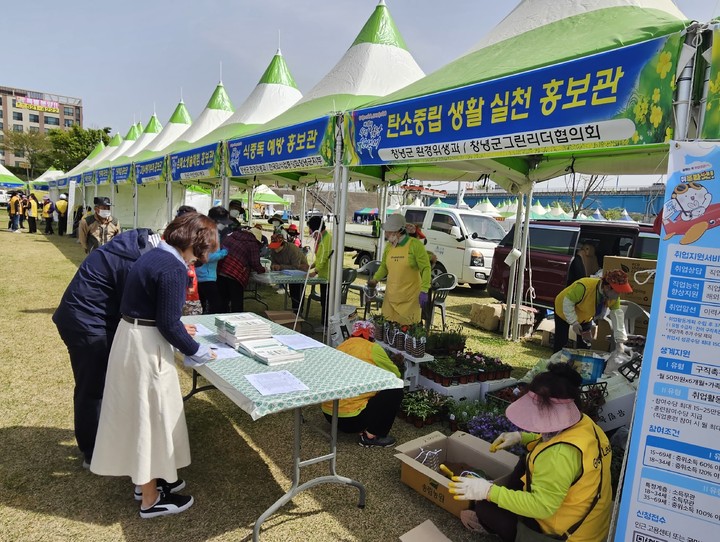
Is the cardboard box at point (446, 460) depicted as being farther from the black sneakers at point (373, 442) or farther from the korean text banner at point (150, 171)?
the korean text banner at point (150, 171)

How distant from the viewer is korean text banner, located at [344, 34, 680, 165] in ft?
7.68

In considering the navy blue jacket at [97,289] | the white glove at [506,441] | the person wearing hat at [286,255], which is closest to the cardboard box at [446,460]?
the white glove at [506,441]

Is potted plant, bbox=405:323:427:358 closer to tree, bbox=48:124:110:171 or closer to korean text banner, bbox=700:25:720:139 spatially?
korean text banner, bbox=700:25:720:139

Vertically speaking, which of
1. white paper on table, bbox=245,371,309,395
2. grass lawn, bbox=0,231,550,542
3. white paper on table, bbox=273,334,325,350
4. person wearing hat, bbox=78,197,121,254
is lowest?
grass lawn, bbox=0,231,550,542

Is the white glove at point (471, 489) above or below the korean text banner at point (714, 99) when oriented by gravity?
below

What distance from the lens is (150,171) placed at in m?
11.3

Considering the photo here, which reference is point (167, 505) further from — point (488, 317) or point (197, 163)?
point (197, 163)

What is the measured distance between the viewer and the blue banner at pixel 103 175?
15.8m

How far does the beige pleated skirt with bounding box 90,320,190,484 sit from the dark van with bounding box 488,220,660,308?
20.1ft

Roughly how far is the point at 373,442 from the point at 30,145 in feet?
209

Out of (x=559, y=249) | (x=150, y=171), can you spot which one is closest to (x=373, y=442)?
(x=559, y=249)

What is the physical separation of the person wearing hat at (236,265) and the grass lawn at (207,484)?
1382 millimetres

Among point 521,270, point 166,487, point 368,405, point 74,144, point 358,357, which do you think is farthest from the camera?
point 74,144

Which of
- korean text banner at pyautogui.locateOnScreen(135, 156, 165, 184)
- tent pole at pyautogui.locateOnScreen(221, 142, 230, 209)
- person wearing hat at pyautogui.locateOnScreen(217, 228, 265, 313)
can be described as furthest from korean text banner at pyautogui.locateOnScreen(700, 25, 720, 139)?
korean text banner at pyautogui.locateOnScreen(135, 156, 165, 184)
